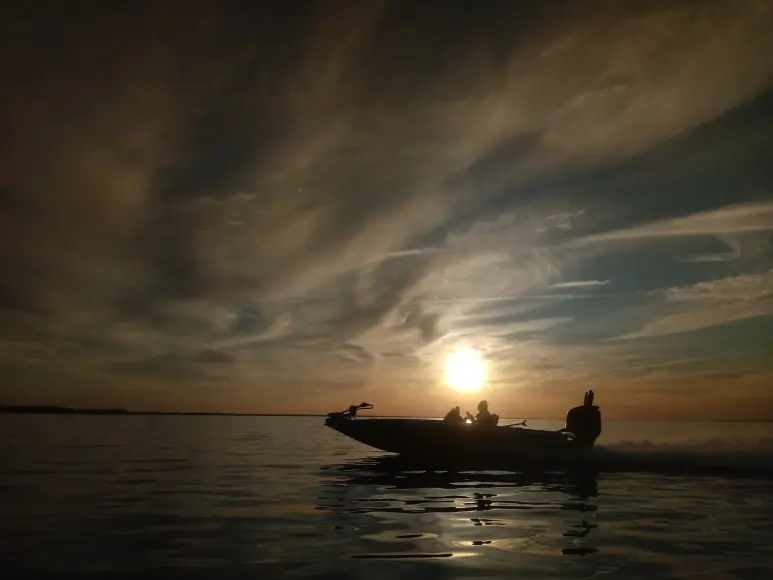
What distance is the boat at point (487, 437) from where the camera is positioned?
39.5 m

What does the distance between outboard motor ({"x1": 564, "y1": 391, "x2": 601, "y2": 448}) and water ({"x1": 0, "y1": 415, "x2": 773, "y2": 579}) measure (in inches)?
203

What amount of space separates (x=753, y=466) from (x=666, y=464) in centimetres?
480

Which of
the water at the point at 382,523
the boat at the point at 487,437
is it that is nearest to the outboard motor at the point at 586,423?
the boat at the point at 487,437

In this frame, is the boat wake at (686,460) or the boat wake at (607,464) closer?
the boat wake at (686,460)

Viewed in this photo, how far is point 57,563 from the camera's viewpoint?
523 inches

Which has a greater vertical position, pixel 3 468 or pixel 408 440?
pixel 408 440

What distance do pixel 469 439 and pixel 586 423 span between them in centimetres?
801

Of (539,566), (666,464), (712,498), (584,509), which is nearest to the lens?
(539,566)

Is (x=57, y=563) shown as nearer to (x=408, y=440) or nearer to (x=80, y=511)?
(x=80, y=511)

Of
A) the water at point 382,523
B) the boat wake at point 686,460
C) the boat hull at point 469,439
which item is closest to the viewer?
the water at point 382,523

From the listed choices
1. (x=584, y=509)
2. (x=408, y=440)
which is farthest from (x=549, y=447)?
(x=584, y=509)

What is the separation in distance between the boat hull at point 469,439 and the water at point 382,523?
164 inches

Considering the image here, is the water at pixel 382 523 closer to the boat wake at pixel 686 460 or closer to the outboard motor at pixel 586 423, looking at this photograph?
the boat wake at pixel 686 460

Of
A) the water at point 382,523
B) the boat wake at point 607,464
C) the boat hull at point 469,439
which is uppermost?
the boat hull at point 469,439
